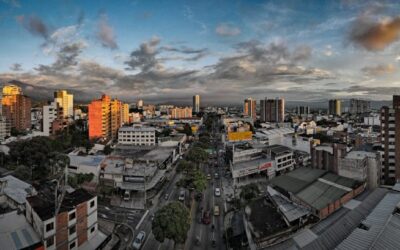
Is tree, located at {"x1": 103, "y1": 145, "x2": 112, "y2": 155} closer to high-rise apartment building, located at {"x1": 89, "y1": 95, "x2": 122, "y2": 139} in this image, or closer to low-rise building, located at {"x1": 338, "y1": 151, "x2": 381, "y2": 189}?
high-rise apartment building, located at {"x1": 89, "y1": 95, "x2": 122, "y2": 139}

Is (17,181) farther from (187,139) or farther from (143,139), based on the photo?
(187,139)

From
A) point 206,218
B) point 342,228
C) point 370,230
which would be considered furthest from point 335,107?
point 370,230

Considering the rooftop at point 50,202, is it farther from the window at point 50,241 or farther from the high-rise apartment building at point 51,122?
the high-rise apartment building at point 51,122

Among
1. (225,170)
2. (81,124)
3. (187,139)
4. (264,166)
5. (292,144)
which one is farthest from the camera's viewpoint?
(81,124)

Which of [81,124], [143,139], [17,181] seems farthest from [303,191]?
[81,124]

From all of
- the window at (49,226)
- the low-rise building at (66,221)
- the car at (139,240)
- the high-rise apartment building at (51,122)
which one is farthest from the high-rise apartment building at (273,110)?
the window at (49,226)

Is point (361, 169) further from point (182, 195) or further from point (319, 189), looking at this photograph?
point (182, 195)
